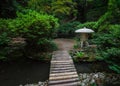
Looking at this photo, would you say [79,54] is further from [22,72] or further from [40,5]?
[40,5]

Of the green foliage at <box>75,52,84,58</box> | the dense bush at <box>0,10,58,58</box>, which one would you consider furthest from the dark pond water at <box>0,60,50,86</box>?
the green foliage at <box>75,52,84,58</box>

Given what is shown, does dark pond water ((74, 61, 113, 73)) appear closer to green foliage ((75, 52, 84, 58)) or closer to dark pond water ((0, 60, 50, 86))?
green foliage ((75, 52, 84, 58))

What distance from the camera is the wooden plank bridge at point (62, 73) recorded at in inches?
276

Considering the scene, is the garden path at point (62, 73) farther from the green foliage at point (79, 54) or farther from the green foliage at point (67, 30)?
the green foliage at point (67, 30)

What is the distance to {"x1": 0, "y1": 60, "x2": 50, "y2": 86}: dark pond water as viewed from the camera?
30.0 feet

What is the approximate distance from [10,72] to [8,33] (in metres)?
2.16

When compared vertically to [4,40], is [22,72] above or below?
below

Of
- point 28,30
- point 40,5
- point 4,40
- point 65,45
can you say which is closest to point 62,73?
point 4,40

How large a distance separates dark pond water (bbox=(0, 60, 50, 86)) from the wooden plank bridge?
Result: 1.02 metres

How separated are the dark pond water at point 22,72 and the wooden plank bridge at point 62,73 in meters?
1.02

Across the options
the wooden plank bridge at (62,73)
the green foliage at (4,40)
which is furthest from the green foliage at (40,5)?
the wooden plank bridge at (62,73)

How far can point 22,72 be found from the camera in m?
9.91

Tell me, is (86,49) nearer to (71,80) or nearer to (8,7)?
(71,80)

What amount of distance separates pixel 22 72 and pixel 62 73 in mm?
2963
